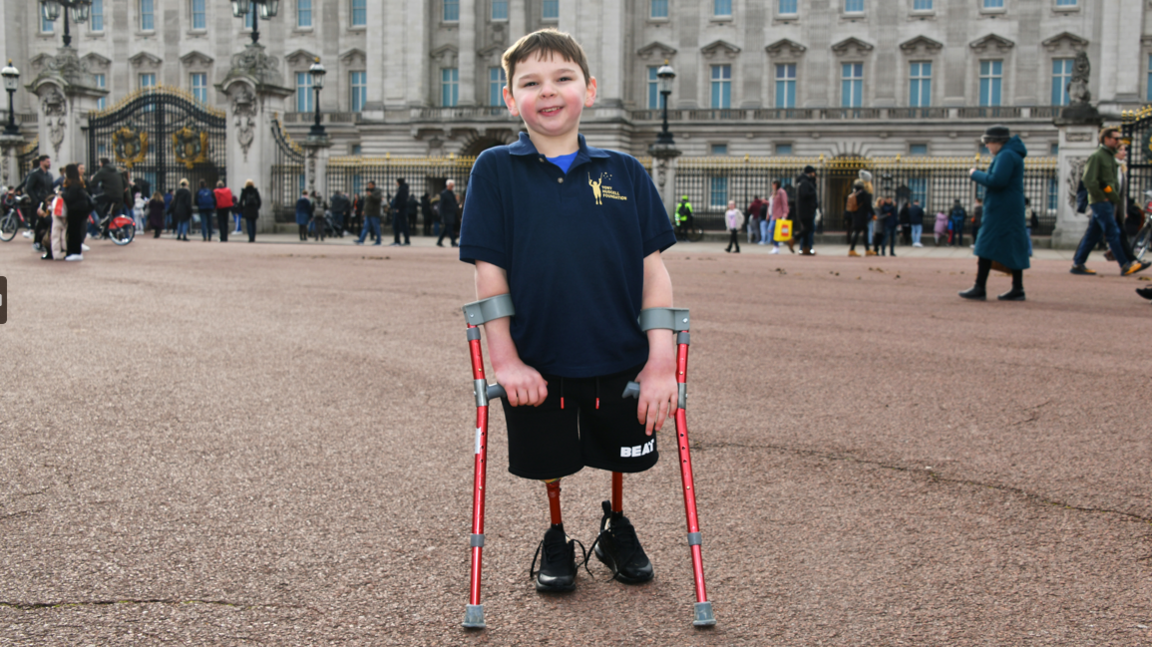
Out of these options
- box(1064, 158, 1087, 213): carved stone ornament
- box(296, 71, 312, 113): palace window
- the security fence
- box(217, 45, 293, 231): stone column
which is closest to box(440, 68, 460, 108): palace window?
box(296, 71, 312, 113): palace window

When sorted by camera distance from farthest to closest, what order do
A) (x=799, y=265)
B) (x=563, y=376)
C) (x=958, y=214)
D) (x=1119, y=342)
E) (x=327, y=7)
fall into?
(x=327, y=7) → (x=958, y=214) → (x=799, y=265) → (x=1119, y=342) → (x=563, y=376)

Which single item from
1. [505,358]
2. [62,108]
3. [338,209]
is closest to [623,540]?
[505,358]

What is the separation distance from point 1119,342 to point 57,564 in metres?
7.57

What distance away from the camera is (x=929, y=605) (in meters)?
3.10

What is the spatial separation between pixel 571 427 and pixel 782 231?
821 inches

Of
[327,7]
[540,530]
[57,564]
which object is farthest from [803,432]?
[327,7]

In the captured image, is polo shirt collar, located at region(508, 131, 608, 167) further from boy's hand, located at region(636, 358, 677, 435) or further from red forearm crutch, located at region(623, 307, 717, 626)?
boy's hand, located at region(636, 358, 677, 435)

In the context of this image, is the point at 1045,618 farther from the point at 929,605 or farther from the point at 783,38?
the point at 783,38

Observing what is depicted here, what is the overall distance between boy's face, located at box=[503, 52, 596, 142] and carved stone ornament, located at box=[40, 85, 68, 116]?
32.5 metres

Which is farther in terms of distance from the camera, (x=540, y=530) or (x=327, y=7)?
(x=327, y=7)

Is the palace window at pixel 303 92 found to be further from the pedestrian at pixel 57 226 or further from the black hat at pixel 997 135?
the black hat at pixel 997 135

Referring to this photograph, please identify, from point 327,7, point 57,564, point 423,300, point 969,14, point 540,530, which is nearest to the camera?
point 57,564

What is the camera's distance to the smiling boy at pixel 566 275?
2.92 metres

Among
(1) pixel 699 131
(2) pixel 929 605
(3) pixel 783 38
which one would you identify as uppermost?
(3) pixel 783 38
